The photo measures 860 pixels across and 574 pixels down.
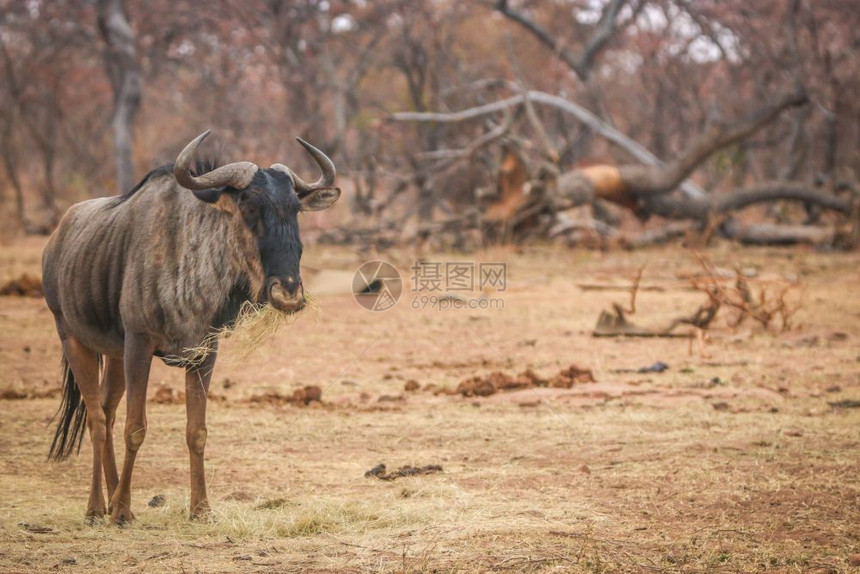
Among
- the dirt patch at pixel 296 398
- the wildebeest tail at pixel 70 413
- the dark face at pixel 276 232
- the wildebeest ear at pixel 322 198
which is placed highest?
the wildebeest ear at pixel 322 198

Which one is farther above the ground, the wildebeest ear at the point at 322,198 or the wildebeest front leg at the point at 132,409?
the wildebeest ear at the point at 322,198

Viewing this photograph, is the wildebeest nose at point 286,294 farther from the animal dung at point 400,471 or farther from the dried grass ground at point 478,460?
the animal dung at point 400,471

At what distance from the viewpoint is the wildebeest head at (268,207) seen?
469cm

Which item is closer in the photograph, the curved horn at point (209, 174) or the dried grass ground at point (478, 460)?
the dried grass ground at point (478, 460)

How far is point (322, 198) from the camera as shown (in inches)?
213

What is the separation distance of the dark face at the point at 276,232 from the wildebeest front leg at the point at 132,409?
67 cm

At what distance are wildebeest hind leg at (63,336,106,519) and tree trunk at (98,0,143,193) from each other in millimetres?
13836

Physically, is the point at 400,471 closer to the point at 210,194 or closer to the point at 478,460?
the point at 478,460

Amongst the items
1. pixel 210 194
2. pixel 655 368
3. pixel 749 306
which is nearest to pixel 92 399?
pixel 210 194

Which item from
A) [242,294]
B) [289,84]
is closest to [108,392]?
[242,294]

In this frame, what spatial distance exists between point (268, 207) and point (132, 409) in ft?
3.84

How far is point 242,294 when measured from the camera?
16.5 feet

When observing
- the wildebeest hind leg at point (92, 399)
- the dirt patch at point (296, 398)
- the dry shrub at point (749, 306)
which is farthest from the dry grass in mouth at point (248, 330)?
the dry shrub at point (749, 306)

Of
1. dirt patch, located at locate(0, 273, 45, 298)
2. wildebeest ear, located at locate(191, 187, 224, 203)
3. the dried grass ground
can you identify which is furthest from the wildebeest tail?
dirt patch, located at locate(0, 273, 45, 298)
